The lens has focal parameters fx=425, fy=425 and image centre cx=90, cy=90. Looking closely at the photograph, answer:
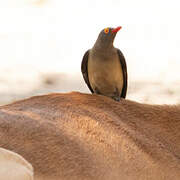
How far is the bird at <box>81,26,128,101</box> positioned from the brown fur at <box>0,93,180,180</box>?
0.86 m

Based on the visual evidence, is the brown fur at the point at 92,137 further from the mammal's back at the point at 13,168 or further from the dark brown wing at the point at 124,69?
the dark brown wing at the point at 124,69

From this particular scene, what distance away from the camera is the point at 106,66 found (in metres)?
3.53

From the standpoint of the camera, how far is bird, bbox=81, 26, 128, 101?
3543mm

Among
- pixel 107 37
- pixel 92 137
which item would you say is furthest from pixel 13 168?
pixel 107 37

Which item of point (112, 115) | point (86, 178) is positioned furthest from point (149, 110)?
point (86, 178)

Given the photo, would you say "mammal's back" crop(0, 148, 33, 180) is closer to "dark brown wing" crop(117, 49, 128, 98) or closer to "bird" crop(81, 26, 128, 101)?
"bird" crop(81, 26, 128, 101)

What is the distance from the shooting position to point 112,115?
8.09ft

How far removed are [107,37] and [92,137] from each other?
1.66 metres

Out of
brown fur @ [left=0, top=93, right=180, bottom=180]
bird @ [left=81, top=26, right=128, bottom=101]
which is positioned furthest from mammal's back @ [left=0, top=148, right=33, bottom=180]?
bird @ [left=81, top=26, right=128, bottom=101]

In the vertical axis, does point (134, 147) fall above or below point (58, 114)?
below

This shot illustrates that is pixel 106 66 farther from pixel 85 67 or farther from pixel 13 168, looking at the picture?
pixel 13 168

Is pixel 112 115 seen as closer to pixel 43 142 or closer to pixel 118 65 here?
pixel 43 142

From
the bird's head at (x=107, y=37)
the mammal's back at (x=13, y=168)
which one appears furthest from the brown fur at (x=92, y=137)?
the bird's head at (x=107, y=37)

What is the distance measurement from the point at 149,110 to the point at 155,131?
16 cm
